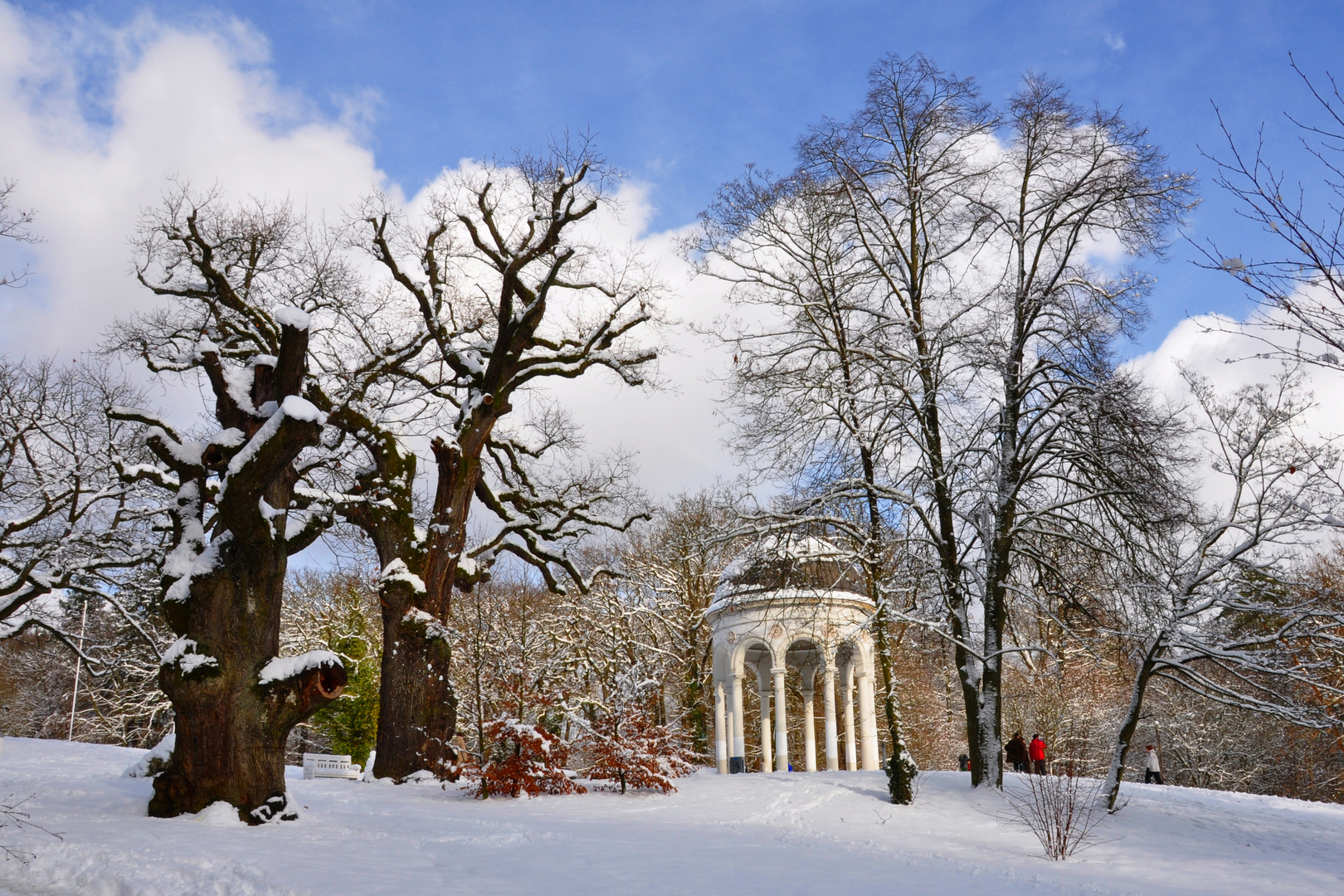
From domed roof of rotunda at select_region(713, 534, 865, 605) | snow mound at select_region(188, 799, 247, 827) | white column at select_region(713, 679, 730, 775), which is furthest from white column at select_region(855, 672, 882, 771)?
snow mound at select_region(188, 799, 247, 827)

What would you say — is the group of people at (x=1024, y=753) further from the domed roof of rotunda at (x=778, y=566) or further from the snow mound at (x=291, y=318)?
the snow mound at (x=291, y=318)

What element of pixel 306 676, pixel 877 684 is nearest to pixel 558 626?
pixel 877 684

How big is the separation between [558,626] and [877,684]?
10.6 metres

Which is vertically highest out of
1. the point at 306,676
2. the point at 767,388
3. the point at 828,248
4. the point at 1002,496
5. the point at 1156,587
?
the point at 828,248

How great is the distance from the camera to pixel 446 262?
51.2 ft

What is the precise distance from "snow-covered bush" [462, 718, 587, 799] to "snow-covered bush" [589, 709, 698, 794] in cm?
98

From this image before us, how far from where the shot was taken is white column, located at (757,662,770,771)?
25172 mm

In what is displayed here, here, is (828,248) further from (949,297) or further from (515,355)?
(515,355)

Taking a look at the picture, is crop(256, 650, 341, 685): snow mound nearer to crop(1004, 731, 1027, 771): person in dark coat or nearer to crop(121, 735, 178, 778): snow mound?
crop(121, 735, 178, 778): snow mound

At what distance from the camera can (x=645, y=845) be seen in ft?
27.9

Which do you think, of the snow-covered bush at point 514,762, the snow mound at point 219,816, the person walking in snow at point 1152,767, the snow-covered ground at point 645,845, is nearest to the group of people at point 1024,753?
the person walking in snow at point 1152,767

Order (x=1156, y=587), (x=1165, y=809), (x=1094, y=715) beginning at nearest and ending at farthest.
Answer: (x=1156, y=587)
(x=1165, y=809)
(x=1094, y=715)

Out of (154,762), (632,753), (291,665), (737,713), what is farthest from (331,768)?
(737,713)

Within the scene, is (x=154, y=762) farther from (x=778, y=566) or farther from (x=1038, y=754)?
(x=1038, y=754)
